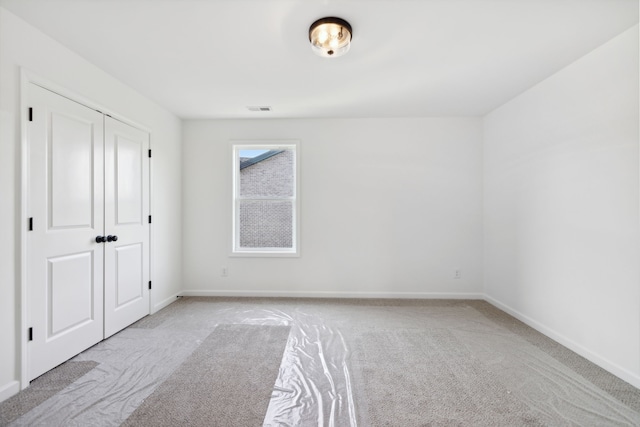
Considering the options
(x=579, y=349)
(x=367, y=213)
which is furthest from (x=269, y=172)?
(x=579, y=349)

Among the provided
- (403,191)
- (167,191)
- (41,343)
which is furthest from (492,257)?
(41,343)

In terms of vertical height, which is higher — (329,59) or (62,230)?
(329,59)

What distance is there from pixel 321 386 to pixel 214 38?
272 centimetres

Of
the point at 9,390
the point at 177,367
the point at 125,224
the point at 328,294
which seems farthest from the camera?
the point at 328,294

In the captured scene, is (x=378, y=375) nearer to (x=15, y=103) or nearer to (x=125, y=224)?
(x=125, y=224)

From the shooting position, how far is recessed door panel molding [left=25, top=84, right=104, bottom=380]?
206 cm

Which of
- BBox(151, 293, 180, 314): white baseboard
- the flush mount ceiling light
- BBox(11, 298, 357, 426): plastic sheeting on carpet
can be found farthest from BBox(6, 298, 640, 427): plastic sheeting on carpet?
the flush mount ceiling light

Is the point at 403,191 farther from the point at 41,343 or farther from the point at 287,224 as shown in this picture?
the point at 41,343

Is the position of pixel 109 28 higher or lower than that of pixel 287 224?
higher

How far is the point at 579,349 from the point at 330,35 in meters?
3.32

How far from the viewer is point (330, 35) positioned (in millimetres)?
1989

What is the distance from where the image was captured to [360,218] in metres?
4.05

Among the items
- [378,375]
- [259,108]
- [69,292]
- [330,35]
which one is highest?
[259,108]

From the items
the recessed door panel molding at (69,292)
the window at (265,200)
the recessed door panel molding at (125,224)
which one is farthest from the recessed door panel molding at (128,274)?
the window at (265,200)
